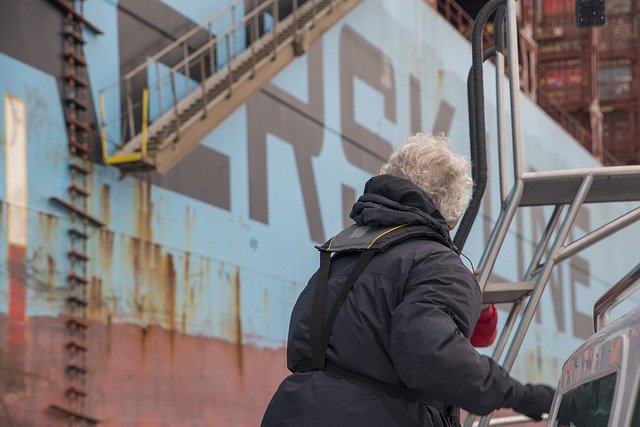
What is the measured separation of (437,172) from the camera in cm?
315

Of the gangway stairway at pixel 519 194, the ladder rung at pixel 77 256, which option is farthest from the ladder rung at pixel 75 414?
the gangway stairway at pixel 519 194

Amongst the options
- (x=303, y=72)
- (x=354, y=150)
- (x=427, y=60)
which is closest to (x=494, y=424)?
(x=303, y=72)

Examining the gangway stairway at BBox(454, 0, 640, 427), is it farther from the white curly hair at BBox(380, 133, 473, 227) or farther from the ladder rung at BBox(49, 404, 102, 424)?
the ladder rung at BBox(49, 404, 102, 424)

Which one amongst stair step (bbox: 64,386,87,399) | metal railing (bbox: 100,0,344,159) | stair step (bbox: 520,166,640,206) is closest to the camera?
stair step (bbox: 520,166,640,206)

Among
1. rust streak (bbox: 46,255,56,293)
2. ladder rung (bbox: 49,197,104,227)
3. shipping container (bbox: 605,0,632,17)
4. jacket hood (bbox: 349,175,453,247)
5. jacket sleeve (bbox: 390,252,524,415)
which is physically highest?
shipping container (bbox: 605,0,632,17)

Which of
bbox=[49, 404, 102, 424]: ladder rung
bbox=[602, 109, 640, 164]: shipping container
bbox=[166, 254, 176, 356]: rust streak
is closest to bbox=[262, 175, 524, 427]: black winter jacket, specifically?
bbox=[49, 404, 102, 424]: ladder rung

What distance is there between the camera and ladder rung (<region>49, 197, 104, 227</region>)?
1032 cm

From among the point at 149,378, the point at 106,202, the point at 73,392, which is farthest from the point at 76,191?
the point at 149,378

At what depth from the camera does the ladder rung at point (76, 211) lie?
10.3m

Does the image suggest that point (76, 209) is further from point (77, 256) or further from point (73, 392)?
point (73, 392)

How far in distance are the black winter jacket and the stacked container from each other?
102 ft

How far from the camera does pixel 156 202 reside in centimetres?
1176

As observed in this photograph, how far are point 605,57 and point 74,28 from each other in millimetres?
29620

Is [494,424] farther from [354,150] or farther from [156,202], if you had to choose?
[354,150]
